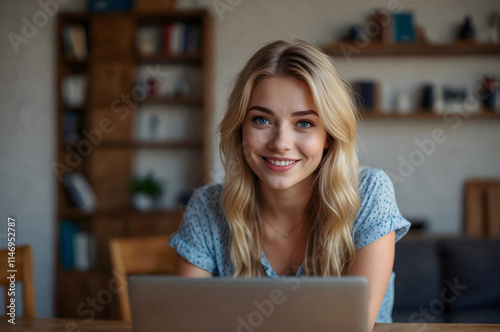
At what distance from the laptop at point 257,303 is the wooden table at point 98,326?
325 millimetres

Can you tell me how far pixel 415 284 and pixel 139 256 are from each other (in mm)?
1379

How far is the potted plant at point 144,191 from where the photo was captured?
3795 mm

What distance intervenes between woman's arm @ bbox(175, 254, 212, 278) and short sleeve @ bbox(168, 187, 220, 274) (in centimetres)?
1

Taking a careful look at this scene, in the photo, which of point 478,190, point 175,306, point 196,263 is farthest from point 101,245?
point 175,306

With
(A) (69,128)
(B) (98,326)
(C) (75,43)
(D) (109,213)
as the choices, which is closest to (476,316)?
(B) (98,326)

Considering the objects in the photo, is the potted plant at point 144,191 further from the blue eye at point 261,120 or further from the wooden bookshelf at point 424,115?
the blue eye at point 261,120

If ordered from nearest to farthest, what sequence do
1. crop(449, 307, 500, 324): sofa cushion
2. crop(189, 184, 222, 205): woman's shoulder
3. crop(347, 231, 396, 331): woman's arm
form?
crop(347, 231, 396, 331): woman's arm → crop(189, 184, 222, 205): woman's shoulder → crop(449, 307, 500, 324): sofa cushion

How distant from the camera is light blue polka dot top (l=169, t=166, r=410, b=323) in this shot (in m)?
1.39

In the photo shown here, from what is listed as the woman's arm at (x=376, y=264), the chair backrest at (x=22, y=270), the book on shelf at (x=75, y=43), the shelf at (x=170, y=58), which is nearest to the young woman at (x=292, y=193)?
the woman's arm at (x=376, y=264)

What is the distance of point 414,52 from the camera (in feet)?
12.1

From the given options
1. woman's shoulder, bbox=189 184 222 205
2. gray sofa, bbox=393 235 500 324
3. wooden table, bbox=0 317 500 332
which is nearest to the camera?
wooden table, bbox=0 317 500 332

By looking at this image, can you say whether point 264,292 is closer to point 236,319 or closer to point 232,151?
point 236,319

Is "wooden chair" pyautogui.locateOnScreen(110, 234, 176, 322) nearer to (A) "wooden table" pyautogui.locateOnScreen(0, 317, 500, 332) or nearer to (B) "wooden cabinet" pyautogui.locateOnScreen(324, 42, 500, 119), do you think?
(A) "wooden table" pyautogui.locateOnScreen(0, 317, 500, 332)

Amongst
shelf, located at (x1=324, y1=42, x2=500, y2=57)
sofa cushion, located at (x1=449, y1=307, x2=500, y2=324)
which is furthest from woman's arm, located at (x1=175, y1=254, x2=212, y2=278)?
shelf, located at (x1=324, y1=42, x2=500, y2=57)
